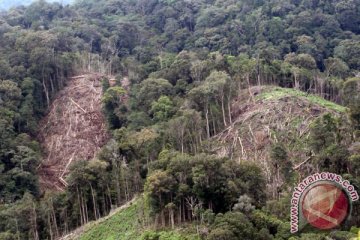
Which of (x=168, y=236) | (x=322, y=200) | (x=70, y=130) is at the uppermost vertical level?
(x=322, y=200)

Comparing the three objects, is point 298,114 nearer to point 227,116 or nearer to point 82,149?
point 227,116

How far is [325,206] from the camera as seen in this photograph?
1967 cm

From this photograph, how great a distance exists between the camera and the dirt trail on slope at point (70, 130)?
38.2 m

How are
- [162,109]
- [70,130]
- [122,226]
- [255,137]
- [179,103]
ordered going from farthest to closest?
[70,130] < [179,103] < [162,109] < [255,137] < [122,226]

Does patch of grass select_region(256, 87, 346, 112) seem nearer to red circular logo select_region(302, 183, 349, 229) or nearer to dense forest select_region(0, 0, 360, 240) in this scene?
dense forest select_region(0, 0, 360, 240)

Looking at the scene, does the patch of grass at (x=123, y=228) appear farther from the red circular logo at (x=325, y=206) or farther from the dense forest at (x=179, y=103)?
the red circular logo at (x=325, y=206)

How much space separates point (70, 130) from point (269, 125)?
684 inches

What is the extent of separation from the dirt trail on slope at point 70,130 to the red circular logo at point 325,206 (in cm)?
2142

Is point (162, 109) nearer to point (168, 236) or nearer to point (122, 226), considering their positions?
point (122, 226)

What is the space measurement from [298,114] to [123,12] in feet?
128

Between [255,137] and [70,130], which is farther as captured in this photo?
[70,130]

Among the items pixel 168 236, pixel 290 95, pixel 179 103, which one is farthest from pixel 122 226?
pixel 290 95

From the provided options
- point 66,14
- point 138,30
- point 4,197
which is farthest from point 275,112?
point 66,14

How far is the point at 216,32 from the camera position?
54.3 meters
